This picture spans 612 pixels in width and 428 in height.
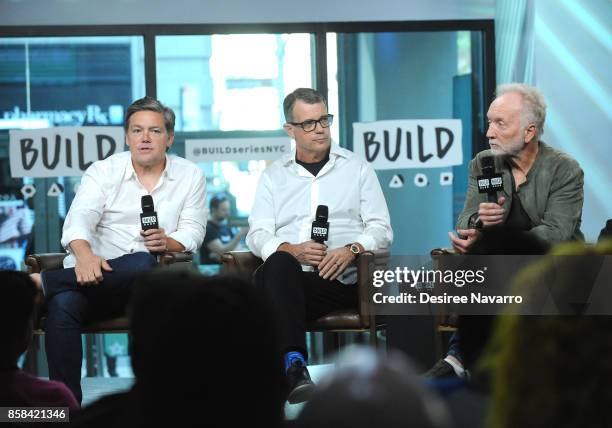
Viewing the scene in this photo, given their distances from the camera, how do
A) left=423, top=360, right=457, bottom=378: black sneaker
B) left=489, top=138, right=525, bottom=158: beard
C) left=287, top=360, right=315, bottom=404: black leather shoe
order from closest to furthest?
1. left=287, top=360, right=315, bottom=404: black leather shoe
2. left=423, top=360, right=457, bottom=378: black sneaker
3. left=489, top=138, right=525, bottom=158: beard

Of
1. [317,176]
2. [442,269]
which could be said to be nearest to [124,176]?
[317,176]

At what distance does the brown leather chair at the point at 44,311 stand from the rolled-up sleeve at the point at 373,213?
2.78ft

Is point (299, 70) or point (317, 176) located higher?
point (299, 70)

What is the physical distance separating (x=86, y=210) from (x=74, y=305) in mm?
574

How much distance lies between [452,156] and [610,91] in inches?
49.1

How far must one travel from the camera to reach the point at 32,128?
6375 millimetres

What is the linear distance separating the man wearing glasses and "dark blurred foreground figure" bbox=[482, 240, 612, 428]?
3.08 meters

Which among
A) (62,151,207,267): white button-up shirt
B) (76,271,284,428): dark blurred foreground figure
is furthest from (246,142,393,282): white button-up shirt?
(76,271,284,428): dark blurred foreground figure

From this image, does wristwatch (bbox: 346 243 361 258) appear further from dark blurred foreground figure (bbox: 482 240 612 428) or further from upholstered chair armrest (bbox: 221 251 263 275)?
dark blurred foreground figure (bbox: 482 240 612 428)

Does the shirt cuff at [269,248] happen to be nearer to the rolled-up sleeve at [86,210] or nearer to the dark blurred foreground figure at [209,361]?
the rolled-up sleeve at [86,210]

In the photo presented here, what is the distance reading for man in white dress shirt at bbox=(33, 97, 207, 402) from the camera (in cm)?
396

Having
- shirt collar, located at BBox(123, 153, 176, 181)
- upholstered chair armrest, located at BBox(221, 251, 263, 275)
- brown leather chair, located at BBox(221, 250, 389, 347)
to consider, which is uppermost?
shirt collar, located at BBox(123, 153, 176, 181)

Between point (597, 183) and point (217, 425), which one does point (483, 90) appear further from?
point (217, 425)

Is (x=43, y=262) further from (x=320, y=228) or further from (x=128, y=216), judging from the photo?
(x=320, y=228)
